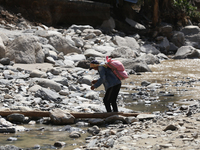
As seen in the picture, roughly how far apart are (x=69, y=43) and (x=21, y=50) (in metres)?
3.34

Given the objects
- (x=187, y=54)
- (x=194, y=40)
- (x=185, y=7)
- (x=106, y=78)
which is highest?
(x=185, y=7)

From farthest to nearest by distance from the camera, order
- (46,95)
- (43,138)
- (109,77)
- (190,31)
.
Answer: (190,31) < (46,95) < (109,77) < (43,138)

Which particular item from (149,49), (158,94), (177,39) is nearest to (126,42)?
(149,49)

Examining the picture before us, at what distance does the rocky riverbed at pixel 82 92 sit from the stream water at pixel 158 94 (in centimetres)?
12

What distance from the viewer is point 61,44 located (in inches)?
559

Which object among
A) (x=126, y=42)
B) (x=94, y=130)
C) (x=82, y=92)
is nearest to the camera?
(x=94, y=130)

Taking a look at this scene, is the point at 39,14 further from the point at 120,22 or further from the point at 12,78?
the point at 12,78

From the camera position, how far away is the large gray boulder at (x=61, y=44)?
1409 centimetres

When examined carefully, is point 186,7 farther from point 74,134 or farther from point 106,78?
point 74,134

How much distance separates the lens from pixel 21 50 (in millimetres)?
11578

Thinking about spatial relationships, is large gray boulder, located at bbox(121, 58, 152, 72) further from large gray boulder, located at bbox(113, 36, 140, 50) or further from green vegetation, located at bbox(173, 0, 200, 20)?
green vegetation, located at bbox(173, 0, 200, 20)

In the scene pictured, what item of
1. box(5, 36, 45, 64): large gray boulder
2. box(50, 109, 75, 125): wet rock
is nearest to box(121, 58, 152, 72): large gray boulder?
box(5, 36, 45, 64): large gray boulder

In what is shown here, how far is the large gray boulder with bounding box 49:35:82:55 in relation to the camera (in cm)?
1409

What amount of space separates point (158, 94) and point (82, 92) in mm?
2154
